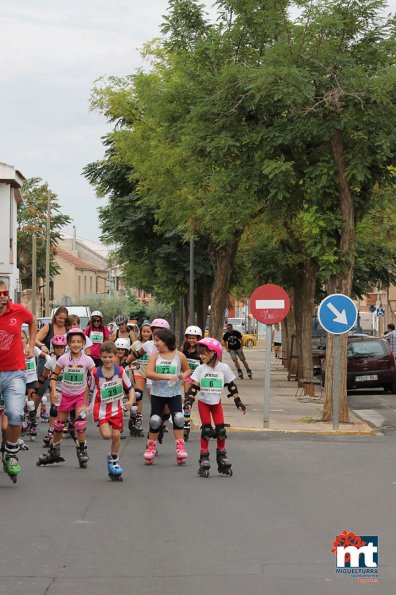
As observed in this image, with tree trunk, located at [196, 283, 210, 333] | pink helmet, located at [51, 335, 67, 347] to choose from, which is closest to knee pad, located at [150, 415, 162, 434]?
pink helmet, located at [51, 335, 67, 347]

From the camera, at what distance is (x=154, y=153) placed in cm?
3312

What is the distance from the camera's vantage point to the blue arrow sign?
795 inches

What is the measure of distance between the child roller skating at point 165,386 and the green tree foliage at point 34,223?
74.7 meters

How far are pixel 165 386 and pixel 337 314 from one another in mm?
6426

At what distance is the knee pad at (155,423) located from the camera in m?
14.2

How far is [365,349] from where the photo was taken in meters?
32.1

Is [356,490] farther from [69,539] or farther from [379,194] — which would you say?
[379,194]

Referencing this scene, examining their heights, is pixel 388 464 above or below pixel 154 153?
below

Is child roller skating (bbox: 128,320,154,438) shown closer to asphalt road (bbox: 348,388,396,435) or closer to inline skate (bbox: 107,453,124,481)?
asphalt road (bbox: 348,388,396,435)

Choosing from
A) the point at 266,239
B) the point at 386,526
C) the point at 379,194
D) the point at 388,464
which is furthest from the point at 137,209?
the point at 386,526

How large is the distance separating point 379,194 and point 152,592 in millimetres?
16487

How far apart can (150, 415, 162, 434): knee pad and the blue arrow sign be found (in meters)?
6.41

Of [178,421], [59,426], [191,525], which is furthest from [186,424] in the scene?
[191,525]

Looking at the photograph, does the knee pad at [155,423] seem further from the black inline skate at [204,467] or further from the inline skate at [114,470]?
the inline skate at [114,470]
